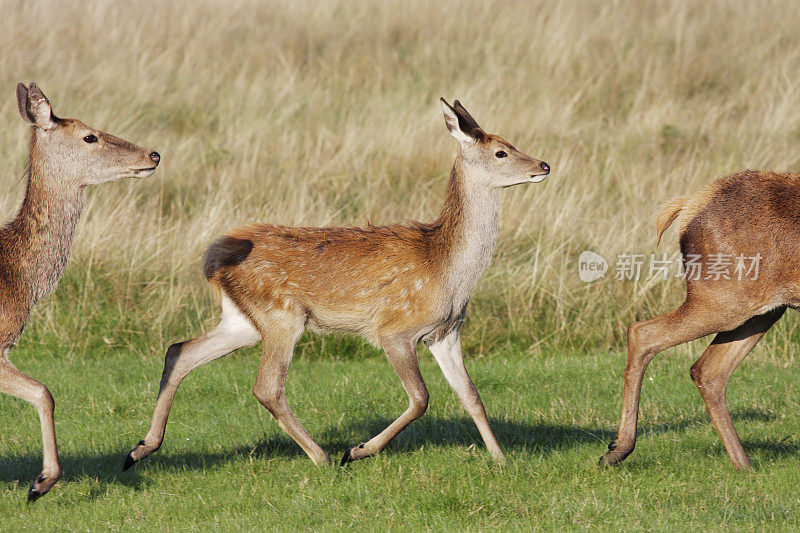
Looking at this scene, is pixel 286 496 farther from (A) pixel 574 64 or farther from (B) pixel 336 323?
(A) pixel 574 64

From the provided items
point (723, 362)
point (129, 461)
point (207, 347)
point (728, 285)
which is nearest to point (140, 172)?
point (207, 347)

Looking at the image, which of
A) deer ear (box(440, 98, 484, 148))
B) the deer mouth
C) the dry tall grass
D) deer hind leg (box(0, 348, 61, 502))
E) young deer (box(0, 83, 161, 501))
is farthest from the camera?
the dry tall grass

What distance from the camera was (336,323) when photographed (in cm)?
671

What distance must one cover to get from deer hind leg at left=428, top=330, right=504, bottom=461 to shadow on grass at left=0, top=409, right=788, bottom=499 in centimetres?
30

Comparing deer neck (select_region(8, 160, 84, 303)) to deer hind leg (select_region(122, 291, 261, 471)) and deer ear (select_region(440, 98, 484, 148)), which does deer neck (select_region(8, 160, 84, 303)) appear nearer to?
deer hind leg (select_region(122, 291, 261, 471))

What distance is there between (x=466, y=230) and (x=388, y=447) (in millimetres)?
1496

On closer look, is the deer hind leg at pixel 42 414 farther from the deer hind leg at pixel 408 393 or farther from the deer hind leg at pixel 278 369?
the deer hind leg at pixel 408 393

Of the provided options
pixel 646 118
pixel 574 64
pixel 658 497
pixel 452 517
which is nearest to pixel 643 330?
pixel 658 497

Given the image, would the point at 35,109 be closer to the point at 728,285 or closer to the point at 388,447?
the point at 388,447

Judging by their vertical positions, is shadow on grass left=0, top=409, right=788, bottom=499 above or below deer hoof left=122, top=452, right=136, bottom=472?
below

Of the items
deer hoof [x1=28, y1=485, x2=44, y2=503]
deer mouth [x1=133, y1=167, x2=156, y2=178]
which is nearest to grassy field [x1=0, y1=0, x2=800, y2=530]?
deer hoof [x1=28, y1=485, x2=44, y2=503]

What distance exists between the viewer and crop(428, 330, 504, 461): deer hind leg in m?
6.69

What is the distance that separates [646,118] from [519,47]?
3245 millimetres

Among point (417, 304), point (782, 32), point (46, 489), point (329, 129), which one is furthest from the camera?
point (782, 32)
